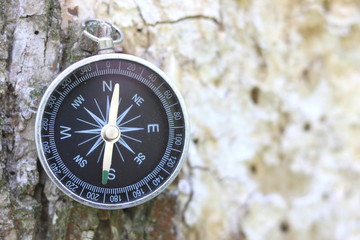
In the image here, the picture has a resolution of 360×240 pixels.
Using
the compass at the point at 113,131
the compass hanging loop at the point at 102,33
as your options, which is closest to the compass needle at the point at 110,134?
the compass at the point at 113,131

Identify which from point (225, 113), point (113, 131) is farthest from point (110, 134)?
point (225, 113)

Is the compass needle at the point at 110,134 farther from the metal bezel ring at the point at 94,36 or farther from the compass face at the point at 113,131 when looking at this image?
the metal bezel ring at the point at 94,36

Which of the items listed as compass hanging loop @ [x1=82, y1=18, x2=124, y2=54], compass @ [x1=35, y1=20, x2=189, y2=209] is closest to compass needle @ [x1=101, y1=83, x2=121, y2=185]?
compass @ [x1=35, y1=20, x2=189, y2=209]

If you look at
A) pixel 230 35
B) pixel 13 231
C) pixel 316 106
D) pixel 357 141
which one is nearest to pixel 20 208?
pixel 13 231

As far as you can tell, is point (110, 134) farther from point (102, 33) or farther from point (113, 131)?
point (102, 33)

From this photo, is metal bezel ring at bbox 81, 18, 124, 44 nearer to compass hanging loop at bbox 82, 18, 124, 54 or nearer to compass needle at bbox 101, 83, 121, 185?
compass hanging loop at bbox 82, 18, 124, 54
